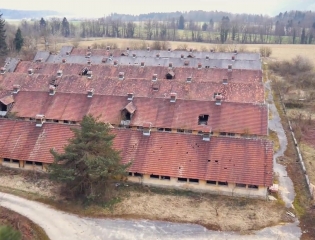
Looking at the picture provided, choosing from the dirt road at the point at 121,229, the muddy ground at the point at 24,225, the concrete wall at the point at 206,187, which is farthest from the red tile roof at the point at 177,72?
the muddy ground at the point at 24,225

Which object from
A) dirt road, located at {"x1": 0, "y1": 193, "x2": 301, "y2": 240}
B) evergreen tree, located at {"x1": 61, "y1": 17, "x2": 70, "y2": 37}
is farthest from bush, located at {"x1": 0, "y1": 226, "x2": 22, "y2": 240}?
evergreen tree, located at {"x1": 61, "y1": 17, "x2": 70, "y2": 37}

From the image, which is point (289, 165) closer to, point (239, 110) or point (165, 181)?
point (239, 110)

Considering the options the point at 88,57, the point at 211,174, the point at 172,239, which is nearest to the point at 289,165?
the point at 211,174

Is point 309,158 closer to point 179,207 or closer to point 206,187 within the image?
point 206,187

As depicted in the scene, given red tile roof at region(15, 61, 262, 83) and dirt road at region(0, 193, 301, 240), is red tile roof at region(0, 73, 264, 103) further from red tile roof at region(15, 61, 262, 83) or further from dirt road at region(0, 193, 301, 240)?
dirt road at region(0, 193, 301, 240)

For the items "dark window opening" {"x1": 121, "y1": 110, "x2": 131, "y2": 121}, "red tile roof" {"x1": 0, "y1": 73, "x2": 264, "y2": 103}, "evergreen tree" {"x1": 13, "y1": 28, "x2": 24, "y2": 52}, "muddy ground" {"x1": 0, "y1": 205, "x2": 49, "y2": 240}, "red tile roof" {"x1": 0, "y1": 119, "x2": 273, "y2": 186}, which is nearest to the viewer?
"muddy ground" {"x1": 0, "y1": 205, "x2": 49, "y2": 240}
